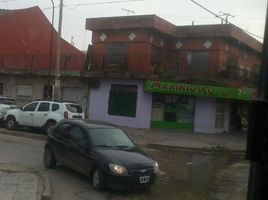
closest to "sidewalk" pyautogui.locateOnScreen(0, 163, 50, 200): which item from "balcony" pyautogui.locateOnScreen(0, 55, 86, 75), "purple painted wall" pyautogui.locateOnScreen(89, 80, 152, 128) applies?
"purple painted wall" pyautogui.locateOnScreen(89, 80, 152, 128)

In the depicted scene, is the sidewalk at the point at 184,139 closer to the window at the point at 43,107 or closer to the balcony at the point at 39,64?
the window at the point at 43,107

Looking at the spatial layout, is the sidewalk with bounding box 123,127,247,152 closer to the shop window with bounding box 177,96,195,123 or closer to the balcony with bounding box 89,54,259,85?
the shop window with bounding box 177,96,195,123

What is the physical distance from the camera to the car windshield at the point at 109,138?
11225 millimetres

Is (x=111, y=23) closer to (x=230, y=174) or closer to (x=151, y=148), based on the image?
(x=151, y=148)

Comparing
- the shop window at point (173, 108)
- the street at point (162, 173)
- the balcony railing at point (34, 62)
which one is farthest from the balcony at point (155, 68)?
the street at point (162, 173)

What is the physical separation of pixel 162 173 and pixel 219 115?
15.2m

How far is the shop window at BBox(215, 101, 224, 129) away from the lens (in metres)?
27.6

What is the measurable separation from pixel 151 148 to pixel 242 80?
41.6 feet

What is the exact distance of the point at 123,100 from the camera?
27.0 m

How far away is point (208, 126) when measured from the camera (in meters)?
26.8

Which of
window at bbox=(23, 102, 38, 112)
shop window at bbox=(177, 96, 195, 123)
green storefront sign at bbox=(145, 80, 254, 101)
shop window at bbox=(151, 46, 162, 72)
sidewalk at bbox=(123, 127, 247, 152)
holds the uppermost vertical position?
shop window at bbox=(151, 46, 162, 72)

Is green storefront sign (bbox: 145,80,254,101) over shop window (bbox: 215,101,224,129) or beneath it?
over

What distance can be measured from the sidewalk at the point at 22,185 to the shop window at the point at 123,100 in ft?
50.1

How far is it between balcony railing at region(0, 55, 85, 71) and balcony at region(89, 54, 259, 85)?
2.27 metres
